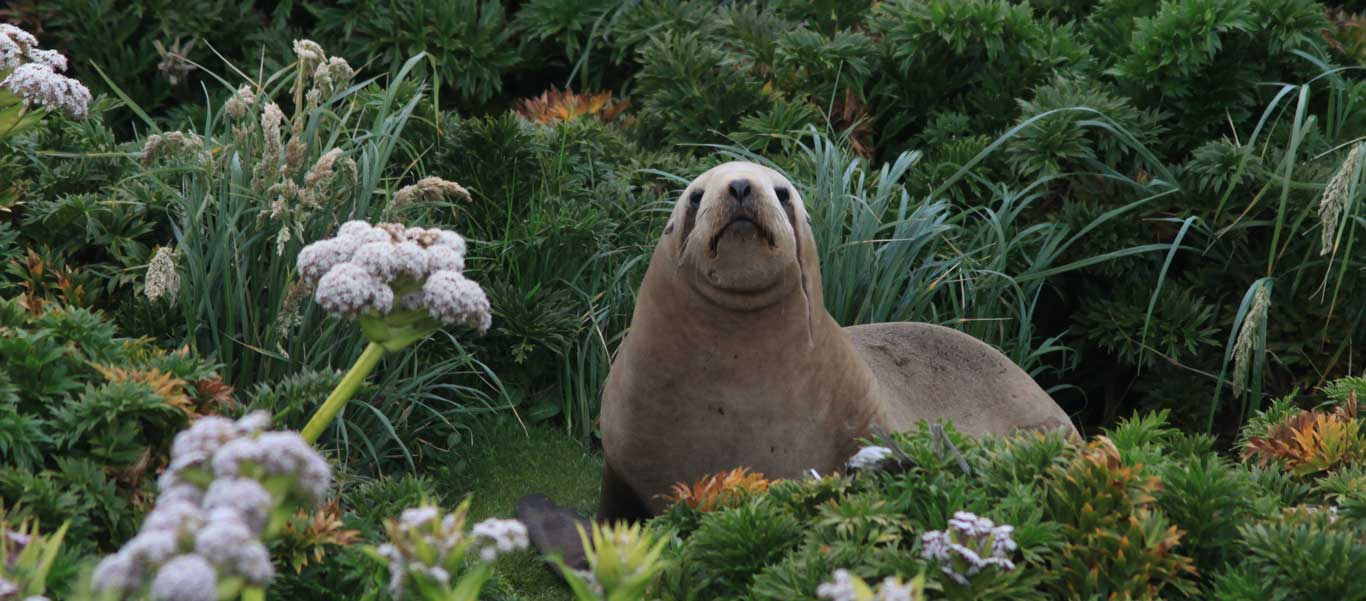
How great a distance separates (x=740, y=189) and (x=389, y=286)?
1148 millimetres

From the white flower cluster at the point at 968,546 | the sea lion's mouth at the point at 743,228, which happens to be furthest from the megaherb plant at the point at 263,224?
the white flower cluster at the point at 968,546

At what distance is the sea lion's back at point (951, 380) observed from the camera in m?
4.33

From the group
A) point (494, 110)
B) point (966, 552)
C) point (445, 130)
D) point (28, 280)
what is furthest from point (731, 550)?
point (494, 110)

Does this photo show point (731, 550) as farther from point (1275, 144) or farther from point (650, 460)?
point (1275, 144)

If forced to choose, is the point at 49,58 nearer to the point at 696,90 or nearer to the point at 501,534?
the point at 696,90

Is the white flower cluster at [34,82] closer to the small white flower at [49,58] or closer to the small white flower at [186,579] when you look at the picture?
the small white flower at [49,58]

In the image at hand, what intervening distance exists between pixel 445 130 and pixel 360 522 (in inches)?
97.5

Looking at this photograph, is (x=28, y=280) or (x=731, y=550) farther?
(x=28, y=280)

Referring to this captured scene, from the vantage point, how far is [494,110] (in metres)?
7.05

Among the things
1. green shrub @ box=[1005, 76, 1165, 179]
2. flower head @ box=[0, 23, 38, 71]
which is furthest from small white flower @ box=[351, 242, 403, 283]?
green shrub @ box=[1005, 76, 1165, 179]

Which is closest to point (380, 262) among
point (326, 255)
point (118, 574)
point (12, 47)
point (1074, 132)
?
point (326, 255)

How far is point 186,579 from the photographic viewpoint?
1633 millimetres

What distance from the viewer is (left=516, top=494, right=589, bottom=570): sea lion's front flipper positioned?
3785mm

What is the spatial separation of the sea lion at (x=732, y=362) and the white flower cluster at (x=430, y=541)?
1636 millimetres
